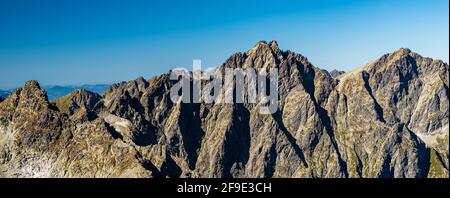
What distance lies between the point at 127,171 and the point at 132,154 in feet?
34.0

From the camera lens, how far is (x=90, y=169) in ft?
598
